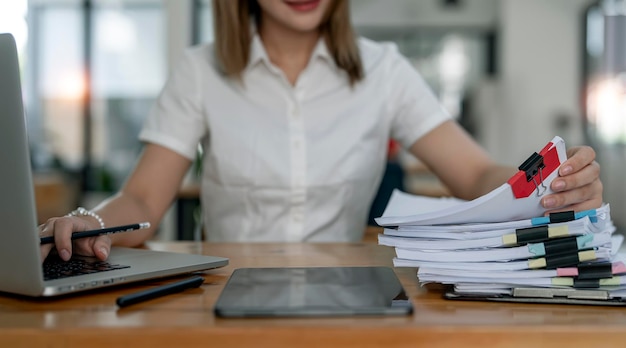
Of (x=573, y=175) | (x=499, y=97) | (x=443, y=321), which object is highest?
(x=499, y=97)

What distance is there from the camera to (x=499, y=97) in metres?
6.46

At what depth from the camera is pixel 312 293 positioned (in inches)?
23.9

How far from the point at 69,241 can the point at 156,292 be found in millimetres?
196

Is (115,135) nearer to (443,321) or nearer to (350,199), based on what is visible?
(350,199)

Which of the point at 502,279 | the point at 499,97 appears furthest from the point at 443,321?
the point at 499,97

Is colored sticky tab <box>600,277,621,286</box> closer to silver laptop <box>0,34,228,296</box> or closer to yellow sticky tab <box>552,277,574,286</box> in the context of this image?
yellow sticky tab <box>552,277,574,286</box>

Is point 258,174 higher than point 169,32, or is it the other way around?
point 169,32

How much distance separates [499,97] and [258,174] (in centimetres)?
545

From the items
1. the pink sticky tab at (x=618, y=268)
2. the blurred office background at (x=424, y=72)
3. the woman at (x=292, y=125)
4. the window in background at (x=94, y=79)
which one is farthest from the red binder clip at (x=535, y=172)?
the window in background at (x=94, y=79)

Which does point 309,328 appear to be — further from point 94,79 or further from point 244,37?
point 94,79

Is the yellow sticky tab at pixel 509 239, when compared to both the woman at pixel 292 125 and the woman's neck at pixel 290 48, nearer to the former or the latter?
the woman at pixel 292 125

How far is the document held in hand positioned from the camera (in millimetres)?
670

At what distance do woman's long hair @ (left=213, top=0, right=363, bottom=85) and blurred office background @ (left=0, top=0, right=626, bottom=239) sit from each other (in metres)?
5.12

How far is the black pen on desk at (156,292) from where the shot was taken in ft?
1.97
